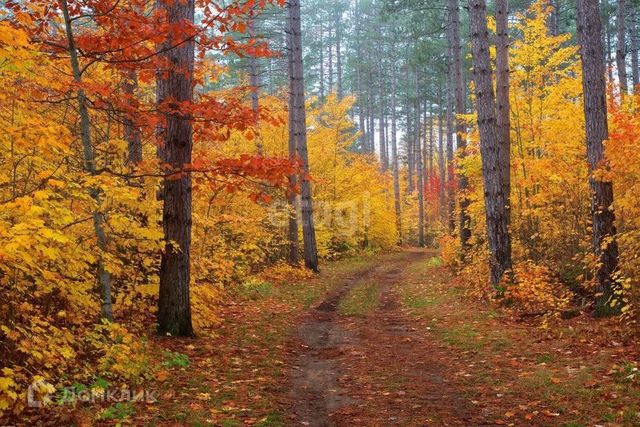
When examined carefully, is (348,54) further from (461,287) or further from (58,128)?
(58,128)

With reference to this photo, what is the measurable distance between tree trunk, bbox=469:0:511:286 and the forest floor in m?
1.32

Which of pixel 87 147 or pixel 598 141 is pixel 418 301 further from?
pixel 87 147

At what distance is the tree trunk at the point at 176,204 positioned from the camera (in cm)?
769

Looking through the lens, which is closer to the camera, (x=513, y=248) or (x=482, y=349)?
(x=482, y=349)

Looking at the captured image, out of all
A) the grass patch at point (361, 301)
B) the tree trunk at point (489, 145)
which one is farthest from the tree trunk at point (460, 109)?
the tree trunk at point (489, 145)

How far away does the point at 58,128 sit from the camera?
5223 mm

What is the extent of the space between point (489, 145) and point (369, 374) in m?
6.81


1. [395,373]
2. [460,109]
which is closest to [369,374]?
[395,373]

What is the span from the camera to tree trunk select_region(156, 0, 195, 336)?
7.69m

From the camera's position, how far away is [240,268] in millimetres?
14727

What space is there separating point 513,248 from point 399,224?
23.6 meters

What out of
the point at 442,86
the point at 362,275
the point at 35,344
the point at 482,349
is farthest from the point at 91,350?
the point at 442,86

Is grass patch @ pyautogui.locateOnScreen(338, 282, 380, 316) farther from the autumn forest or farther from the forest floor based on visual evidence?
the forest floor

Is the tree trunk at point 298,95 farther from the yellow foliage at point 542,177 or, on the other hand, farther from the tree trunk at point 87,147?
the tree trunk at point 87,147
